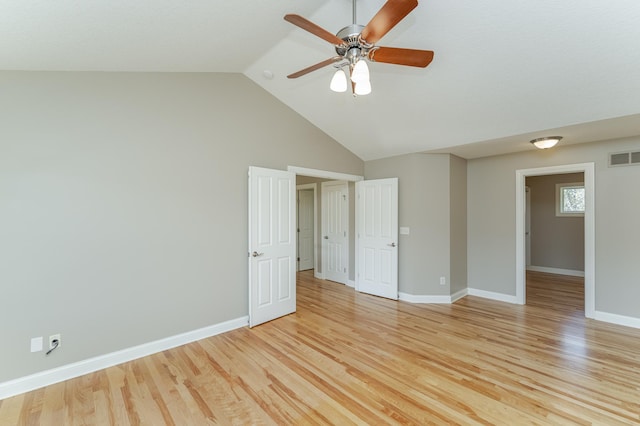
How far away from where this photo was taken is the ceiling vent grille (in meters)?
3.62

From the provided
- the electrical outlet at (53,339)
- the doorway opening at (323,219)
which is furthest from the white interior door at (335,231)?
the electrical outlet at (53,339)

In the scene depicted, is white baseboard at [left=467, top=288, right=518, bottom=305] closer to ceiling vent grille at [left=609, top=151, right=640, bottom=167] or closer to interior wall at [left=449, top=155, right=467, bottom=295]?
interior wall at [left=449, top=155, right=467, bottom=295]

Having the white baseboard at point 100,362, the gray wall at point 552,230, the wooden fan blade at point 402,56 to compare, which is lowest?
the white baseboard at point 100,362

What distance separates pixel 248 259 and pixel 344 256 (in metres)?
2.50

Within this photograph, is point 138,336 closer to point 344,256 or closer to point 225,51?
point 225,51

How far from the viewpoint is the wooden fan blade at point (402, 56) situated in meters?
1.94

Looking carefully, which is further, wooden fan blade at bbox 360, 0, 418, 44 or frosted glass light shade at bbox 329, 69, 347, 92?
frosted glass light shade at bbox 329, 69, 347, 92

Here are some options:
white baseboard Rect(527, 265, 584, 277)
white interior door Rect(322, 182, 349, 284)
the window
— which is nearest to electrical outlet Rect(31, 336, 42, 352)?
white interior door Rect(322, 182, 349, 284)

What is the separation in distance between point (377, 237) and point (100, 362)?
13.1ft

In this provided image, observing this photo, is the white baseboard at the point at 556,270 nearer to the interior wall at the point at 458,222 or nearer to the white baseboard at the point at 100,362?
the interior wall at the point at 458,222

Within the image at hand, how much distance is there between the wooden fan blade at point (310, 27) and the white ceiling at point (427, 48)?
819mm

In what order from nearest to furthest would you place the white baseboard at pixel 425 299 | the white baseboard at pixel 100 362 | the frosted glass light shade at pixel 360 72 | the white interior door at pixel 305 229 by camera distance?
the frosted glass light shade at pixel 360 72
the white baseboard at pixel 100 362
the white baseboard at pixel 425 299
the white interior door at pixel 305 229

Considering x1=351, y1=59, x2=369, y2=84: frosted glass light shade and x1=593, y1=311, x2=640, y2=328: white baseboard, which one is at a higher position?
x1=351, y1=59, x2=369, y2=84: frosted glass light shade

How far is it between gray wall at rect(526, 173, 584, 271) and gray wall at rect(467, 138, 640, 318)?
123 inches
